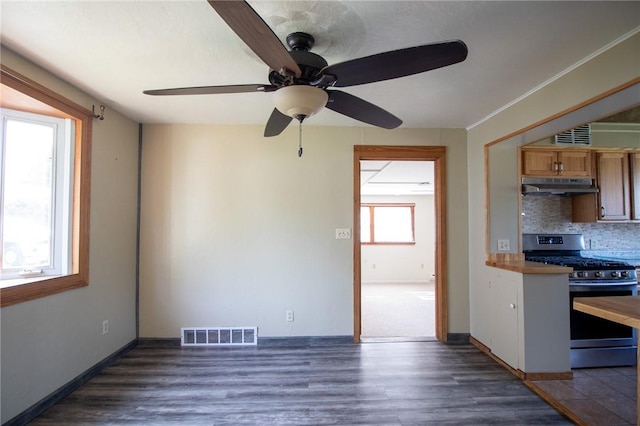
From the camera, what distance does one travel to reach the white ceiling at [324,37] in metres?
1.45

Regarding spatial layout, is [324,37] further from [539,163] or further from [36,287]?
[539,163]

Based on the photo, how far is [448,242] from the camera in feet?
10.7

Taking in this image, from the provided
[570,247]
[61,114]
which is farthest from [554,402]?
[61,114]

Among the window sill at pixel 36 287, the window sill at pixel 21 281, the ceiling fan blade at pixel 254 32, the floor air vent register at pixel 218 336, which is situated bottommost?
the floor air vent register at pixel 218 336

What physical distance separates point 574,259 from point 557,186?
82 centimetres

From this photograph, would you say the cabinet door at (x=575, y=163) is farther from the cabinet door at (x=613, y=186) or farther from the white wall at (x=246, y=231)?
the white wall at (x=246, y=231)

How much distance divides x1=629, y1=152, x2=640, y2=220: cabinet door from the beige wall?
5.28ft

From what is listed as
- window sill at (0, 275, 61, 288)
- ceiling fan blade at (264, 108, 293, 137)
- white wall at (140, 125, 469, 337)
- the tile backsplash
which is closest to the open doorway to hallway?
the tile backsplash

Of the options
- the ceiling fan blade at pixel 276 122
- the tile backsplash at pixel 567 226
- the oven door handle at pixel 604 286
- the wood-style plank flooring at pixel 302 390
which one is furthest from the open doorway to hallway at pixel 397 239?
the ceiling fan blade at pixel 276 122

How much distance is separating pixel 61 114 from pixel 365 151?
271 centimetres

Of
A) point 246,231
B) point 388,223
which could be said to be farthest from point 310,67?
point 388,223

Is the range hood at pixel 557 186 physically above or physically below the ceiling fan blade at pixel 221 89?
below

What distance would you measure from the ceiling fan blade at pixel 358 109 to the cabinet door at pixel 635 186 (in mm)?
3340

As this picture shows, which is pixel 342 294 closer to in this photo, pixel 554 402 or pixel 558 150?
pixel 554 402
